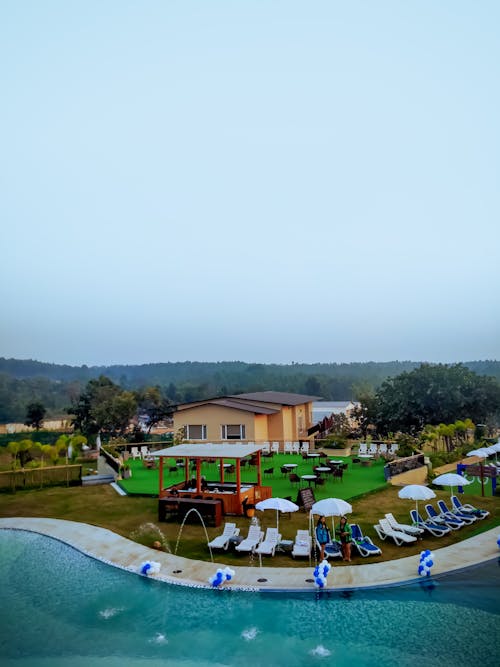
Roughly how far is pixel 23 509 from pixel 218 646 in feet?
47.3

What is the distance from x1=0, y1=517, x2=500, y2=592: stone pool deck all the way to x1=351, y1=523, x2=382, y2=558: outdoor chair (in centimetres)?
64

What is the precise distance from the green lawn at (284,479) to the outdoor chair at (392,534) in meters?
4.92

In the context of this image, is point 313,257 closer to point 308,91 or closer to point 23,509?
point 308,91

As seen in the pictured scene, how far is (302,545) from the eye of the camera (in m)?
14.5

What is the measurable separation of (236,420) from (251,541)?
1974 centimetres

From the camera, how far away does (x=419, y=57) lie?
2330 cm

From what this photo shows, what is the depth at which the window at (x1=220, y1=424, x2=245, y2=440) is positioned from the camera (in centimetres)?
3459

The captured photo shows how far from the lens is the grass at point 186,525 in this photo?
583 inches

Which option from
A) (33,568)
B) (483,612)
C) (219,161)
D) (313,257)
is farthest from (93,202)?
(483,612)

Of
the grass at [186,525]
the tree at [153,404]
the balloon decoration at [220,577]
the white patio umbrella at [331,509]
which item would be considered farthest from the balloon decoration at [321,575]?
the tree at [153,404]

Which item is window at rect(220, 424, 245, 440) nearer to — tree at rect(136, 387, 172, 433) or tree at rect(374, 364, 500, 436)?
tree at rect(374, 364, 500, 436)

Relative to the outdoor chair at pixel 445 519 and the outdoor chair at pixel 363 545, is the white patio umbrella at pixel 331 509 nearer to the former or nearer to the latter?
the outdoor chair at pixel 363 545

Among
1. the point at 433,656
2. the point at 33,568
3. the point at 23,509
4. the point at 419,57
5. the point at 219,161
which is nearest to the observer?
the point at 433,656

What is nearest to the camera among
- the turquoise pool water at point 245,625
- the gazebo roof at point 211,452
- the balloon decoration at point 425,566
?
the turquoise pool water at point 245,625
